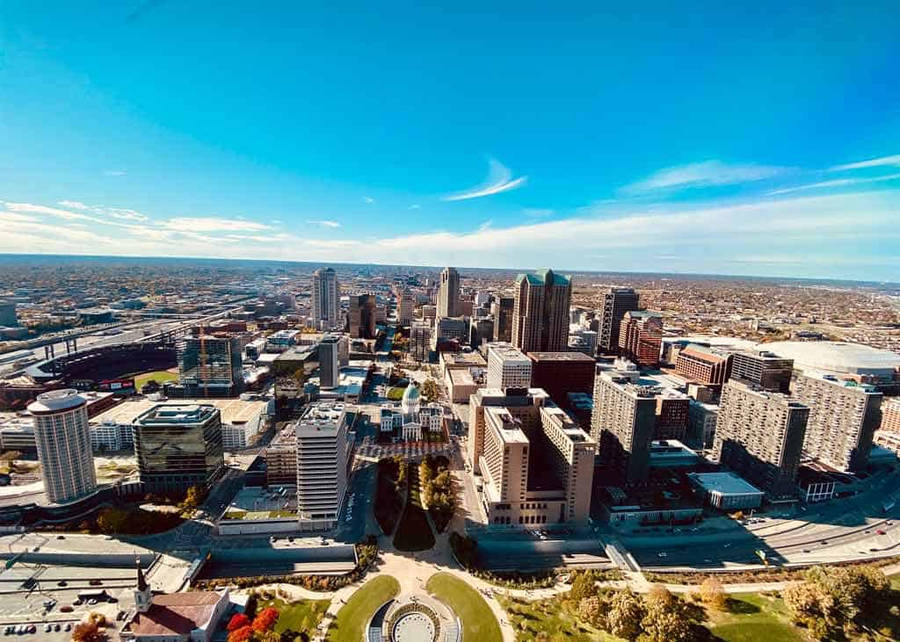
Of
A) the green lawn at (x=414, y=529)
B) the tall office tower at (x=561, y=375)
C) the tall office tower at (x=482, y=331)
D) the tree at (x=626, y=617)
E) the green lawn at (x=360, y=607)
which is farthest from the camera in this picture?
the tall office tower at (x=482, y=331)

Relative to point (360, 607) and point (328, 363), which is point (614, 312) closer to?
point (328, 363)

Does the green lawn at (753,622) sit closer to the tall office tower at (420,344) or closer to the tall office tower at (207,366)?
the tall office tower at (207,366)

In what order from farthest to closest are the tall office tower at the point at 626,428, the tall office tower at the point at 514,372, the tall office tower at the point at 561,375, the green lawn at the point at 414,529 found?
the tall office tower at the point at 561,375, the tall office tower at the point at 514,372, the tall office tower at the point at 626,428, the green lawn at the point at 414,529

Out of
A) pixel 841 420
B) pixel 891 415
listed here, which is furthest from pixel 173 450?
pixel 891 415

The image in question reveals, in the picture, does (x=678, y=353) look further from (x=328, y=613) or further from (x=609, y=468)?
(x=328, y=613)

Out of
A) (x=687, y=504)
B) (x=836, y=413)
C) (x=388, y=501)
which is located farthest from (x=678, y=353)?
(x=388, y=501)

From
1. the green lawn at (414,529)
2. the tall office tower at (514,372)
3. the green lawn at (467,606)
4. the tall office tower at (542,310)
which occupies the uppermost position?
the tall office tower at (542,310)

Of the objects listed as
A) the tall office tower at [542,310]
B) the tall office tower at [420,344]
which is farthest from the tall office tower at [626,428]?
the tall office tower at [420,344]
